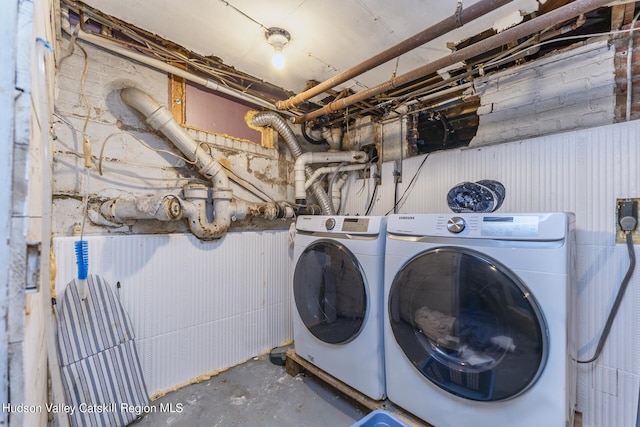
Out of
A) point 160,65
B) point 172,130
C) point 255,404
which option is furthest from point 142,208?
point 255,404

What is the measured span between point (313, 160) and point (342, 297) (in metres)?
1.31

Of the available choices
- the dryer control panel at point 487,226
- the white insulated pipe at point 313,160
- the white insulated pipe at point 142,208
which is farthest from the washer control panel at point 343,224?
the white insulated pipe at point 142,208

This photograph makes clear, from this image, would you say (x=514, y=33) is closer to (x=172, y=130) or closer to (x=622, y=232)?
(x=622, y=232)

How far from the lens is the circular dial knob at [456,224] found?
1.27 metres

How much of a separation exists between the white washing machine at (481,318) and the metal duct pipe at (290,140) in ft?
4.05

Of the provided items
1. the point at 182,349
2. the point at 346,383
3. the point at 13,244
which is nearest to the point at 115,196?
the point at 182,349

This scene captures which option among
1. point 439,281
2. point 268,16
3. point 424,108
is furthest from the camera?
point 424,108

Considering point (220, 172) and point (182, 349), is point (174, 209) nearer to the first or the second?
point (220, 172)

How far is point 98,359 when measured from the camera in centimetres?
155

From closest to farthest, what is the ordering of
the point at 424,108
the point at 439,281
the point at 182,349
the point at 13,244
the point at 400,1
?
the point at 13,244
the point at 439,281
the point at 400,1
the point at 182,349
the point at 424,108

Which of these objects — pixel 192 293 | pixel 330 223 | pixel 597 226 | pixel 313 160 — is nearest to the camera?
pixel 597 226

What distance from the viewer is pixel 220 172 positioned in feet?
6.49

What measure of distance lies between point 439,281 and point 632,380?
1078mm

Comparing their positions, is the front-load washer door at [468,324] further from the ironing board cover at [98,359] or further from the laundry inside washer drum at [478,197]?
the ironing board cover at [98,359]
